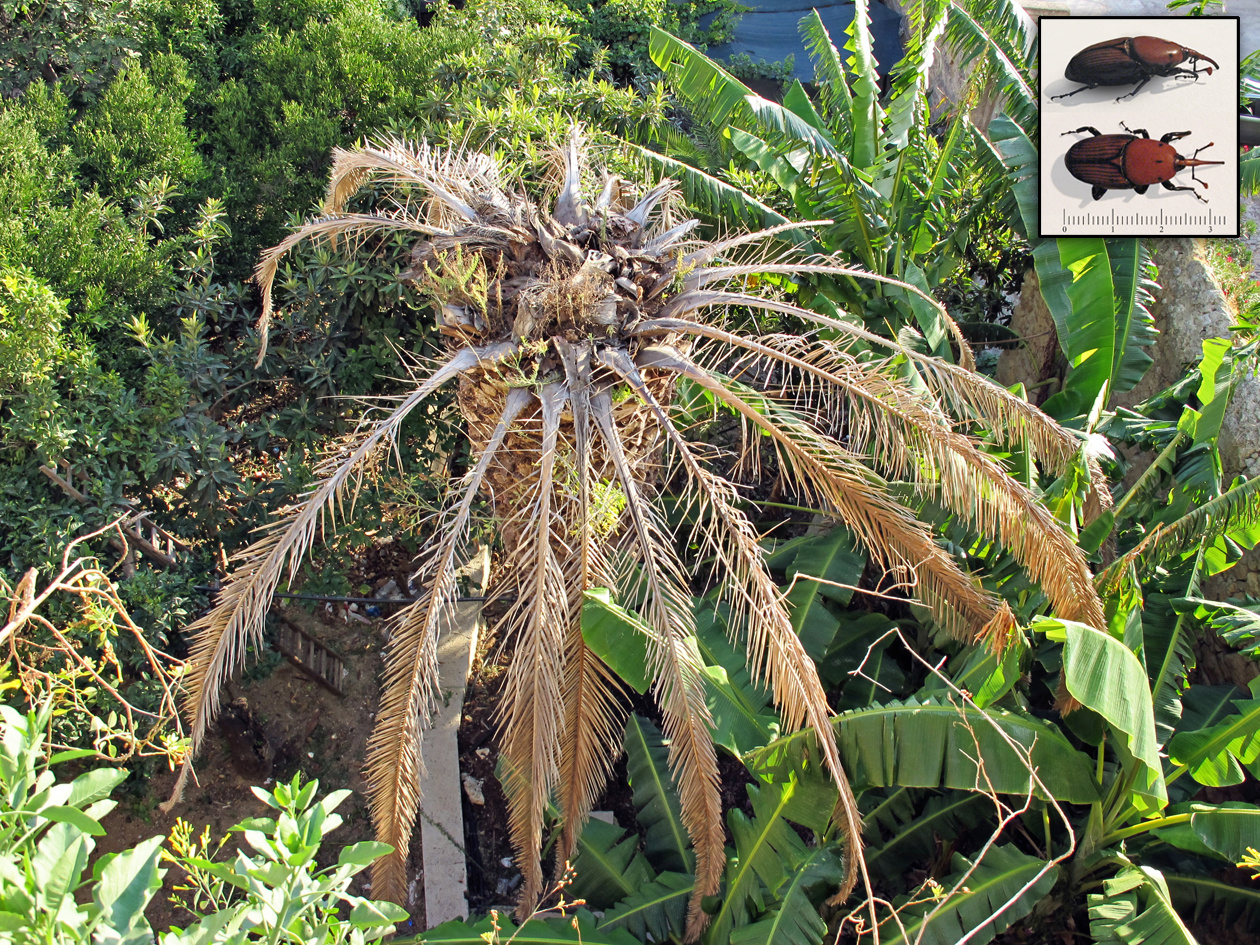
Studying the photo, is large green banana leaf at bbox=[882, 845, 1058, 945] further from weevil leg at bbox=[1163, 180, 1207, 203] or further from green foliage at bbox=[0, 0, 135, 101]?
green foliage at bbox=[0, 0, 135, 101]

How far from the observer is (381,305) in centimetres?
512

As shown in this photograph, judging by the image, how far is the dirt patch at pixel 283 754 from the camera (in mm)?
4699

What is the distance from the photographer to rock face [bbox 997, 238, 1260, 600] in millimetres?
4840

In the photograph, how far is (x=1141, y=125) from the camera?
5844mm

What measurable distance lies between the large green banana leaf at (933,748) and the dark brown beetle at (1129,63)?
4.47 metres

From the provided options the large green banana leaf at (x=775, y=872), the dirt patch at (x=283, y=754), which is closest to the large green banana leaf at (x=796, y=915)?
the large green banana leaf at (x=775, y=872)

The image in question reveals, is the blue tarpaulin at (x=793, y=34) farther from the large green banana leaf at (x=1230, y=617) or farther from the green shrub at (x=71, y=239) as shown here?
the large green banana leaf at (x=1230, y=617)

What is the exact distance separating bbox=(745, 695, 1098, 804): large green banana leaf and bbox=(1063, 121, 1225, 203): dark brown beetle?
153 inches

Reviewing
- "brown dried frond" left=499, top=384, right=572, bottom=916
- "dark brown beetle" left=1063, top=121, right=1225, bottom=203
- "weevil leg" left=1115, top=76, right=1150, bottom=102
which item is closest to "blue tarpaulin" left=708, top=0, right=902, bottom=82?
"weevil leg" left=1115, top=76, right=1150, bottom=102

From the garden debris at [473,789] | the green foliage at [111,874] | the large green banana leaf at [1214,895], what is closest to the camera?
the green foliage at [111,874]

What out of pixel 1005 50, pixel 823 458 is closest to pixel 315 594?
pixel 823 458

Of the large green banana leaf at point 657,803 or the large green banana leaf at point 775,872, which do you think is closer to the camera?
the large green banana leaf at point 775,872

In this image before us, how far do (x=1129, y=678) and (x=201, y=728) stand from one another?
11.7 ft

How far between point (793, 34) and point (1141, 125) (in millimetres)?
5322
